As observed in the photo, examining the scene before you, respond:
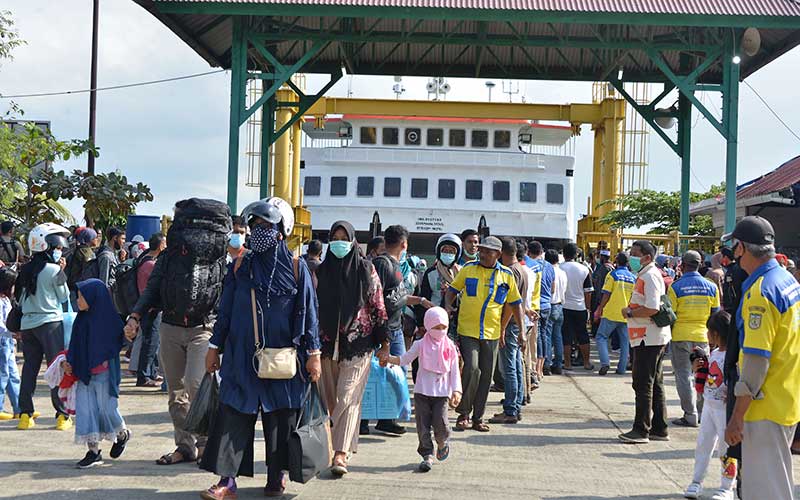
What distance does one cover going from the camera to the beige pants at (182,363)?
673 centimetres

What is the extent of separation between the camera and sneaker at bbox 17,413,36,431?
8.23 meters

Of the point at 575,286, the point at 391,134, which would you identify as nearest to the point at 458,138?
Answer: the point at 391,134

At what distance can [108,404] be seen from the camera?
6.60 m

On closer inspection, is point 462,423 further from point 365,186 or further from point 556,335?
point 365,186

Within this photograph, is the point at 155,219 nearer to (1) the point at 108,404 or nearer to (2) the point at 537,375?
(2) the point at 537,375

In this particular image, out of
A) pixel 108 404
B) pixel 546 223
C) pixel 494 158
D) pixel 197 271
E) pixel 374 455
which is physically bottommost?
pixel 374 455

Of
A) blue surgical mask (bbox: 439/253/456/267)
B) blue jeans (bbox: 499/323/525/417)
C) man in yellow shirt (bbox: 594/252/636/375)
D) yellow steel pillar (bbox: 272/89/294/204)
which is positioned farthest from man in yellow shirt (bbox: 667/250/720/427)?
yellow steel pillar (bbox: 272/89/294/204)

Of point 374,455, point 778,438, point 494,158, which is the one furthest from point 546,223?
point 778,438

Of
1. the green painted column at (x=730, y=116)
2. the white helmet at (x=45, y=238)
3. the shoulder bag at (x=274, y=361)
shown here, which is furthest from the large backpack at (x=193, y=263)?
the green painted column at (x=730, y=116)

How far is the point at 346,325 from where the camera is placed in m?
6.74

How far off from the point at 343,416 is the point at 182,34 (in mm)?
13413

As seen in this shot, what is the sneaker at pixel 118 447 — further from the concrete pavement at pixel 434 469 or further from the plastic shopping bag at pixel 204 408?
the plastic shopping bag at pixel 204 408

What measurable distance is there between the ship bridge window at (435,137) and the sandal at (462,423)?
825 inches

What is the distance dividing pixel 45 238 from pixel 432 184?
810 inches
